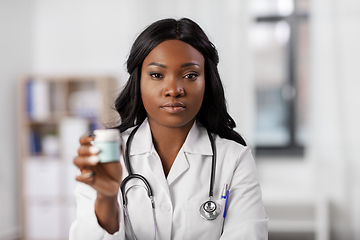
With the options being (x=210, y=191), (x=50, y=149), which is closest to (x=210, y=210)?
(x=210, y=191)

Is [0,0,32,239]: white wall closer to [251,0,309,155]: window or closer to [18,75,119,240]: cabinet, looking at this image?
[18,75,119,240]: cabinet

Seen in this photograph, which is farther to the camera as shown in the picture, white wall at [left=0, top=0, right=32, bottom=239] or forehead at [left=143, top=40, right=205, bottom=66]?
white wall at [left=0, top=0, right=32, bottom=239]

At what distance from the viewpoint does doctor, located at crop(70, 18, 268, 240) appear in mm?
1044

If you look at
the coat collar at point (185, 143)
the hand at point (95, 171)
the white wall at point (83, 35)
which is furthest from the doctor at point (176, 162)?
the white wall at point (83, 35)

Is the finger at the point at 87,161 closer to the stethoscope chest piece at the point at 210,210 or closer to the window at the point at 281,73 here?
the stethoscope chest piece at the point at 210,210

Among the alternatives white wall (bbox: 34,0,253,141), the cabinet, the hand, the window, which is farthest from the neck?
the window

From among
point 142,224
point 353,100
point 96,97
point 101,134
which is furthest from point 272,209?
point 101,134

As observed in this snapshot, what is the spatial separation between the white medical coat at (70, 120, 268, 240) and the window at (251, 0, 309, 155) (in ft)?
9.40

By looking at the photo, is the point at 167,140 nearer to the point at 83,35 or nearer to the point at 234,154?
the point at 234,154

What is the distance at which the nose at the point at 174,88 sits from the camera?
40.3 inches

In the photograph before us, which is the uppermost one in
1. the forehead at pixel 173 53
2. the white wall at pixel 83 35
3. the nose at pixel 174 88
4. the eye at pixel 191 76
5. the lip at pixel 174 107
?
the white wall at pixel 83 35

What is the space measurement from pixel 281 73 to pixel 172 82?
312cm

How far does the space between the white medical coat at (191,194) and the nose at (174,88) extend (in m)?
0.20

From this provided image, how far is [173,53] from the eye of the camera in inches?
41.4
